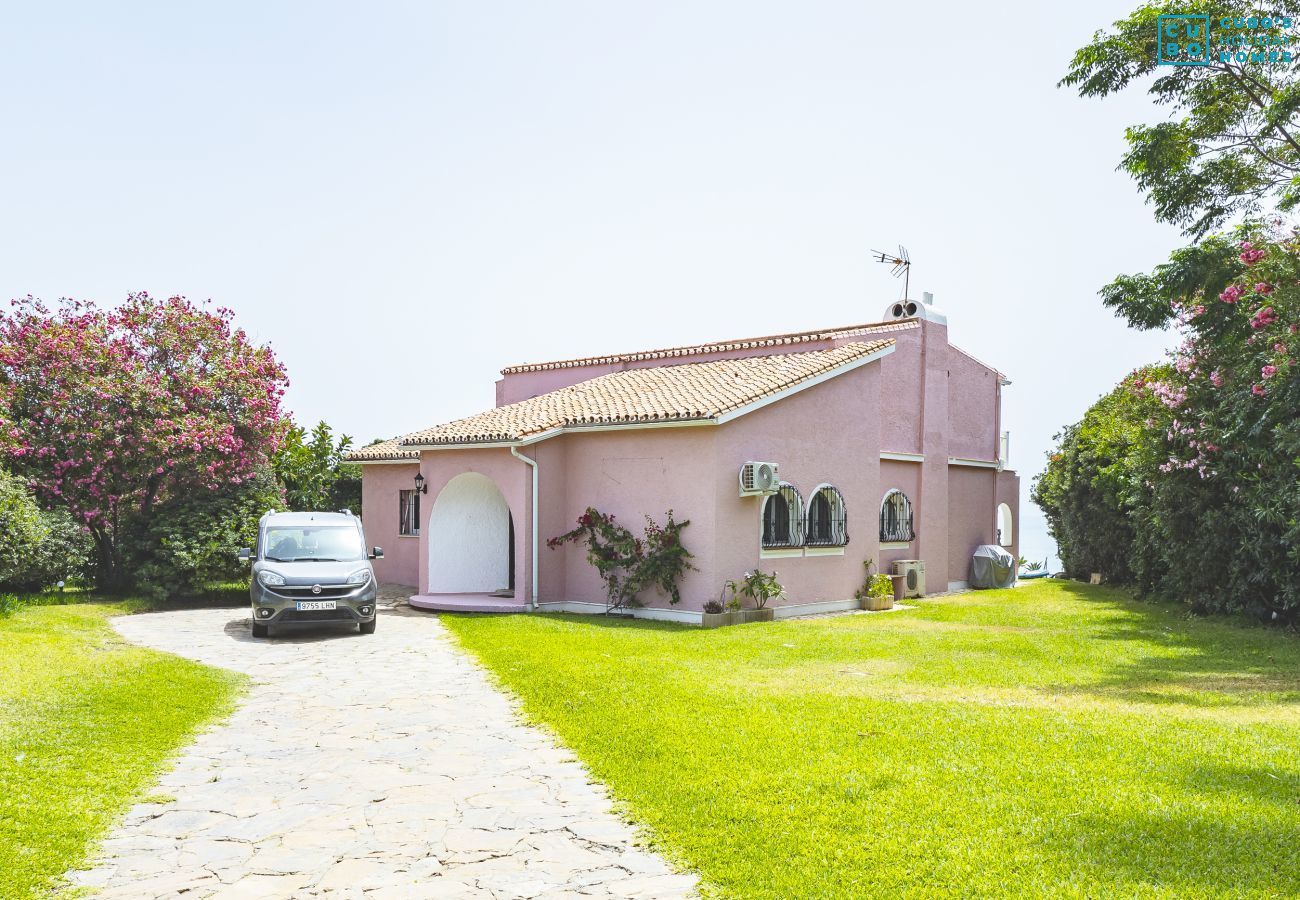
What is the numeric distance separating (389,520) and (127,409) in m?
6.06

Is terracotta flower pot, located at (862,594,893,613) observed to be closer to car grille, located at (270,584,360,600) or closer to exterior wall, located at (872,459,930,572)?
exterior wall, located at (872,459,930,572)

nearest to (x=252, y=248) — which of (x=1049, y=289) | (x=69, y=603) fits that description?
(x=69, y=603)

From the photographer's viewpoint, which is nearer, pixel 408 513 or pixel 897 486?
pixel 897 486

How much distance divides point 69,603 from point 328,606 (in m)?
6.72

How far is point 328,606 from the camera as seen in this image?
1295cm

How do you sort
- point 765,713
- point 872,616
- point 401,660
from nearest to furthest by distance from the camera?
point 765,713, point 401,660, point 872,616

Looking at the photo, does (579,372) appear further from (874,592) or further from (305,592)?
(305,592)

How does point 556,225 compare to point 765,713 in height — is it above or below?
above

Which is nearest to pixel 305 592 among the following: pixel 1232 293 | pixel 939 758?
pixel 939 758

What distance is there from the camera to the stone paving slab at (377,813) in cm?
448

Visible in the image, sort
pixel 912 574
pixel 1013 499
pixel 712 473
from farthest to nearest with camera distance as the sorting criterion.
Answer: pixel 1013 499 < pixel 912 574 < pixel 712 473

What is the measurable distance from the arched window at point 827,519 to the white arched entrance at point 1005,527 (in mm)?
9594

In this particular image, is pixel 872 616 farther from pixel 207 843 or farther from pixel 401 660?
pixel 207 843

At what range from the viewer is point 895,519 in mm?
19875
